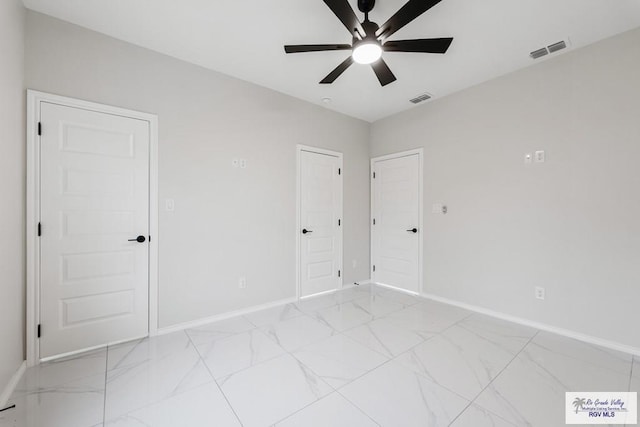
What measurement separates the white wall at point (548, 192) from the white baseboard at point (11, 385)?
4012mm

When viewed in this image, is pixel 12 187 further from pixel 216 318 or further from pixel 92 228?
pixel 216 318

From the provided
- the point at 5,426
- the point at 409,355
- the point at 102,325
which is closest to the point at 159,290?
the point at 102,325

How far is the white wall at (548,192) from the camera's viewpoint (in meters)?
2.24

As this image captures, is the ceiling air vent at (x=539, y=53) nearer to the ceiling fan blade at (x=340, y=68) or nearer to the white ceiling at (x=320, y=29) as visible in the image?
the white ceiling at (x=320, y=29)

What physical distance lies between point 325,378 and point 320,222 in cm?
220

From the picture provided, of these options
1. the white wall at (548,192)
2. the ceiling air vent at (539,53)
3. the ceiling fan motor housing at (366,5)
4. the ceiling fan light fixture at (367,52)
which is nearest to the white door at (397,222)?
the white wall at (548,192)

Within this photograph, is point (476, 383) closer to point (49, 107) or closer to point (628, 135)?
point (628, 135)

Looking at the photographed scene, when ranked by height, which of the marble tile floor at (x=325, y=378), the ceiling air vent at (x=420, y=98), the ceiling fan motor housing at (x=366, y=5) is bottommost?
the marble tile floor at (x=325, y=378)

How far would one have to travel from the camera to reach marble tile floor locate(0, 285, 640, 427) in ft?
5.02

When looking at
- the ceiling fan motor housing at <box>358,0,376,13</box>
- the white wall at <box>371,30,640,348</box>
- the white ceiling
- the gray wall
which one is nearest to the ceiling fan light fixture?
the ceiling fan motor housing at <box>358,0,376,13</box>

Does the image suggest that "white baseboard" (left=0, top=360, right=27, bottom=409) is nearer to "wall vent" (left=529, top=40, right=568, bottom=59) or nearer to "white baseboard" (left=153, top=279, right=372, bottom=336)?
"white baseboard" (left=153, top=279, right=372, bottom=336)

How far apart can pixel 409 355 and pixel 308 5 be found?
2.90 m

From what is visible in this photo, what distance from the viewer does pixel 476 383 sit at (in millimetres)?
1812

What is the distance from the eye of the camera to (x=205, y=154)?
2797 millimetres
